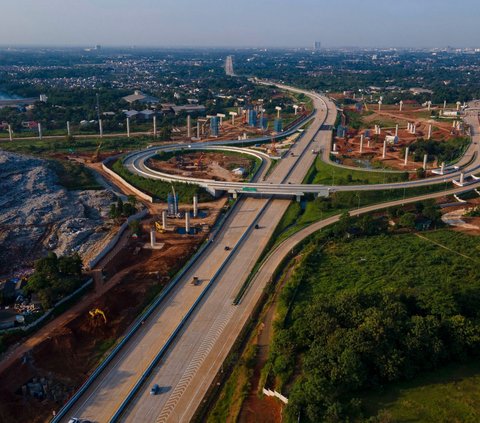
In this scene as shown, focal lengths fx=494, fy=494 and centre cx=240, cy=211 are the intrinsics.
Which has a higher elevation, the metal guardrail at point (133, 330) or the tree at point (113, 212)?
the tree at point (113, 212)

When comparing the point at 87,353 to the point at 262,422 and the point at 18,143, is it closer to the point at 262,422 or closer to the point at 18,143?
the point at 262,422

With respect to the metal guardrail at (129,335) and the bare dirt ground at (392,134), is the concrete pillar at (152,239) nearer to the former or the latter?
the metal guardrail at (129,335)

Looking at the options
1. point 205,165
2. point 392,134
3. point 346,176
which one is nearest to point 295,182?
point 346,176

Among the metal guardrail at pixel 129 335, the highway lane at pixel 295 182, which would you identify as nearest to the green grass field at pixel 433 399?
the metal guardrail at pixel 129 335

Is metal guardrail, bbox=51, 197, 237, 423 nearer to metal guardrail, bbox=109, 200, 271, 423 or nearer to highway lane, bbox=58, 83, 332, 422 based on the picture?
highway lane, bbox=58, 83, 332, 422

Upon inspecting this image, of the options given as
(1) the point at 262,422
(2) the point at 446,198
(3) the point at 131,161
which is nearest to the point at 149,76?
(3) the point at 131,161

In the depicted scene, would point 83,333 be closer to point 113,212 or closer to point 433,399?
point 113,212
